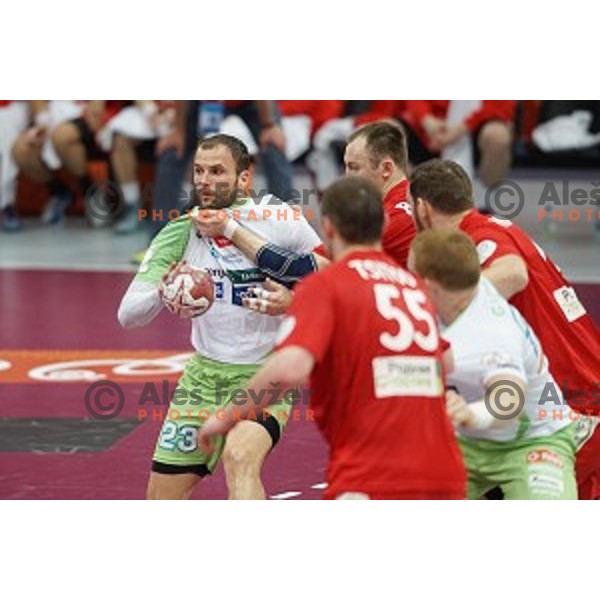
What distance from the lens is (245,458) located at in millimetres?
8055

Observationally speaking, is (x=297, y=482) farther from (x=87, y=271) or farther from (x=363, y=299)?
(x=87, y=271)

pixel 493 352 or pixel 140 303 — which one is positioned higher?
pixel 493 352

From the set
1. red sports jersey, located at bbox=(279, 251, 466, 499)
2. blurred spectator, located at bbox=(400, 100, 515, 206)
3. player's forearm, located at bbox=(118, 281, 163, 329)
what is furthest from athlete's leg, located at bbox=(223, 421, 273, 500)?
blurred spectator, located at bbox=(400, 100, 515, 206)

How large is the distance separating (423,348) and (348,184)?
0.65m

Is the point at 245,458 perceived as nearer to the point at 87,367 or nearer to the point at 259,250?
the point at 259,250

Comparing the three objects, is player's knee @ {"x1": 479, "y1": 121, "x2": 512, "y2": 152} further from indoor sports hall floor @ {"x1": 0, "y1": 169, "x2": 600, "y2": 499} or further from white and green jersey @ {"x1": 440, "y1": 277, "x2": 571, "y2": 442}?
white and green jersey @ {"x1": 440, "y1": 277, "x2": 571, "y2": 442}

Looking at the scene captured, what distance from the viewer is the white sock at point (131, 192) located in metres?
19.2

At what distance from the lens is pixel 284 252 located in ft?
27.8

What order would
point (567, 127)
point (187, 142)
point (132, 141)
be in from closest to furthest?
point (187, 142) < point (567, 127) < point (132, 141)

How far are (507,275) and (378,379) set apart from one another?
148 cm

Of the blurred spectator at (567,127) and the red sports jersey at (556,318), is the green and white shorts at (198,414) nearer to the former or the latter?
the red sports jersey at (556,318)

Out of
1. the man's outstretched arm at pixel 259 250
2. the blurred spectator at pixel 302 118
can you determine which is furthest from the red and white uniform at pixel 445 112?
the man's outstretched arm at pixel 259 250

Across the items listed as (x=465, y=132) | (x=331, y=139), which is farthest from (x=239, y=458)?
(x=331, y=139)

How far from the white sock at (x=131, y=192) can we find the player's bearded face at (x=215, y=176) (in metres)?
10.7
